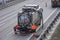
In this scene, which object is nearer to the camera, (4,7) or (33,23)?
(33,23)

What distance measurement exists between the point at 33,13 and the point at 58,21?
747 cm

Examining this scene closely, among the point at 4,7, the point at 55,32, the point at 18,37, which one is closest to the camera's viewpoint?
the point at 18,37

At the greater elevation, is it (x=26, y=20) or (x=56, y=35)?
(x=26, y=20)

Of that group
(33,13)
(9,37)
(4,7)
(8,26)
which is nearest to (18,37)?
(9,37)

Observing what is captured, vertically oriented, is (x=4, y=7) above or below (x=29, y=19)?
below

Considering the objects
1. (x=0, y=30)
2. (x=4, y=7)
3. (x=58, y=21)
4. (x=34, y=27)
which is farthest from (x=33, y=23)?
(x=4, y=7)

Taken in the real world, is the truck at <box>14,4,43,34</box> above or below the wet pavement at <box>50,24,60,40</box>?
above

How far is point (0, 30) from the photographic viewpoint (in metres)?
25.6

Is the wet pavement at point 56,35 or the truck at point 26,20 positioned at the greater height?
the truck at point 26,20

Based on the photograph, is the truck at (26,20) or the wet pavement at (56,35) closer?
the wet pavement at (56,35)

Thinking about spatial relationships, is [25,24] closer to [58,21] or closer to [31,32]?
[31,32]

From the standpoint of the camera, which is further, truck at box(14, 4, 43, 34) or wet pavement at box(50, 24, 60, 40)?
truck at box(14, 4, 43, 34)

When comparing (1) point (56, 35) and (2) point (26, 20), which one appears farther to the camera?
(2) point (26, 20)

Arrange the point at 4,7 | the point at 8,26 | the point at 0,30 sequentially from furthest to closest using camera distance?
the point at 4,7 → the point at 8,26 → the point at 0,30
